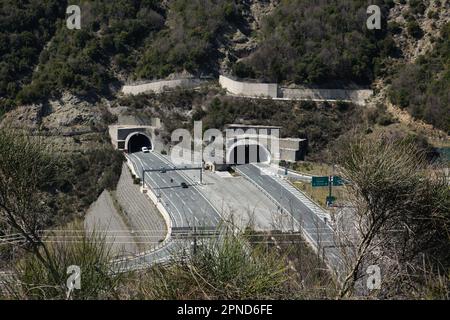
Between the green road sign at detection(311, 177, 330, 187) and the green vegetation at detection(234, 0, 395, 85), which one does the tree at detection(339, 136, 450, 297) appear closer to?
the green road sign at detection(311, 177, 330, 187)

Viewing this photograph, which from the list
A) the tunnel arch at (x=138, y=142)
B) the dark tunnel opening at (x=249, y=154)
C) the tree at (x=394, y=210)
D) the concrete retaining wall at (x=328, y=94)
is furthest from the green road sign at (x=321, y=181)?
the tunnel arch at (x=138, y=142)

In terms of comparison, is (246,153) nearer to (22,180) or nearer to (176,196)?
(176,196)

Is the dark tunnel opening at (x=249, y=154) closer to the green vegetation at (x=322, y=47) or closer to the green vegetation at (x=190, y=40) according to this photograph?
the green vegetation at (x=322, y=47)

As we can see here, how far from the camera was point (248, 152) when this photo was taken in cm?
3438

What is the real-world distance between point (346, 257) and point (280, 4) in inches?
1652

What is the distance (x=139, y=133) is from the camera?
3844 centimetres

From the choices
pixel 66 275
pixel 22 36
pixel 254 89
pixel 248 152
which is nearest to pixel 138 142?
pixel 254 89

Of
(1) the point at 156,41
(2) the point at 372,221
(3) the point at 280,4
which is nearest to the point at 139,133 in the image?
(1) the point at 156,41

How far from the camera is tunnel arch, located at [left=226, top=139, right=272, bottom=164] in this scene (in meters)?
33.6

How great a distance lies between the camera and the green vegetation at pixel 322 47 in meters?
38.8

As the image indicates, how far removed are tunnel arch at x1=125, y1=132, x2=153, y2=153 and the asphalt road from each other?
3302 millimetres

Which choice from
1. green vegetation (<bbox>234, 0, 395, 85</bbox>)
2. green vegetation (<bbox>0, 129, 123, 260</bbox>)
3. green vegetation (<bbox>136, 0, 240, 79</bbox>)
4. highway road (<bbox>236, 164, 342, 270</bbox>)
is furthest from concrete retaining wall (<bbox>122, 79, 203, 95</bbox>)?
green vegetation (<bbox>0, 129, 123, 260</bbox>)

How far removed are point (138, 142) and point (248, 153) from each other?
27.9 ft
